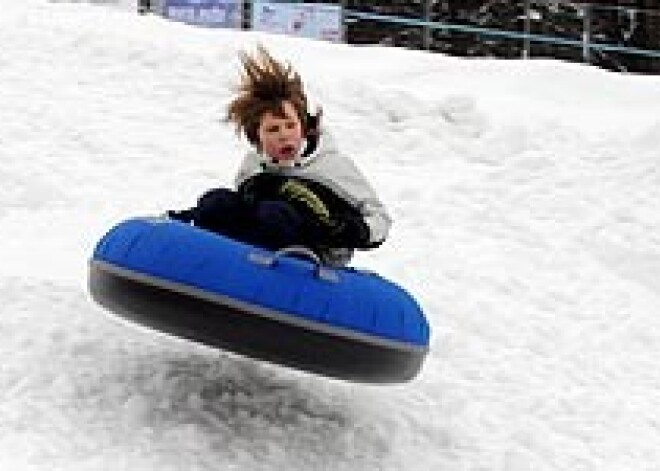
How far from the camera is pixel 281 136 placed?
4504 millimetres

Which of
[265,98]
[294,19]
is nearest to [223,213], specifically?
[265,98]

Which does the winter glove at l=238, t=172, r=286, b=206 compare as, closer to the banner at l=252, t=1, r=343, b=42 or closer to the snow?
the snow

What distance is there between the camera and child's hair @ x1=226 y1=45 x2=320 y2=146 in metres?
4.57

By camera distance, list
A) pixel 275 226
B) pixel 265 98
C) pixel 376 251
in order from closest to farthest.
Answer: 1. pixel 275 226
2. pixel 265 98
3. pixel 376 251

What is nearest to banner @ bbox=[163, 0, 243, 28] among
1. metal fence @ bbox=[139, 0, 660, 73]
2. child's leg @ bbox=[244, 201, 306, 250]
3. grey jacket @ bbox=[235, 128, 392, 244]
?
metal fence @ bbox=[139, 0, 660, 73]

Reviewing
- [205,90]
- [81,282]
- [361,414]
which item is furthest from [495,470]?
[205,90]

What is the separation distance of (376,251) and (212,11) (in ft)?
35.1

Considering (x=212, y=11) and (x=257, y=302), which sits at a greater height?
(x=212, y=11)

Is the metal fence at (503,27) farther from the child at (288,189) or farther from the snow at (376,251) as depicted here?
the child at (288,189)

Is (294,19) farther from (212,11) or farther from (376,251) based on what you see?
(376,251)

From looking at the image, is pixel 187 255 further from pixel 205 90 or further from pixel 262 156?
pixel 205 90

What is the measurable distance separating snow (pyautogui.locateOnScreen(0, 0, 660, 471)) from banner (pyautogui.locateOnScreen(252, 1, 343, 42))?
5.40 m

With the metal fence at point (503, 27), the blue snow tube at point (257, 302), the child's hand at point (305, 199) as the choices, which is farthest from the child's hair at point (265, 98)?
the metal fence at point (503, 27)

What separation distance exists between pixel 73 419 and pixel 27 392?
0.23 m
